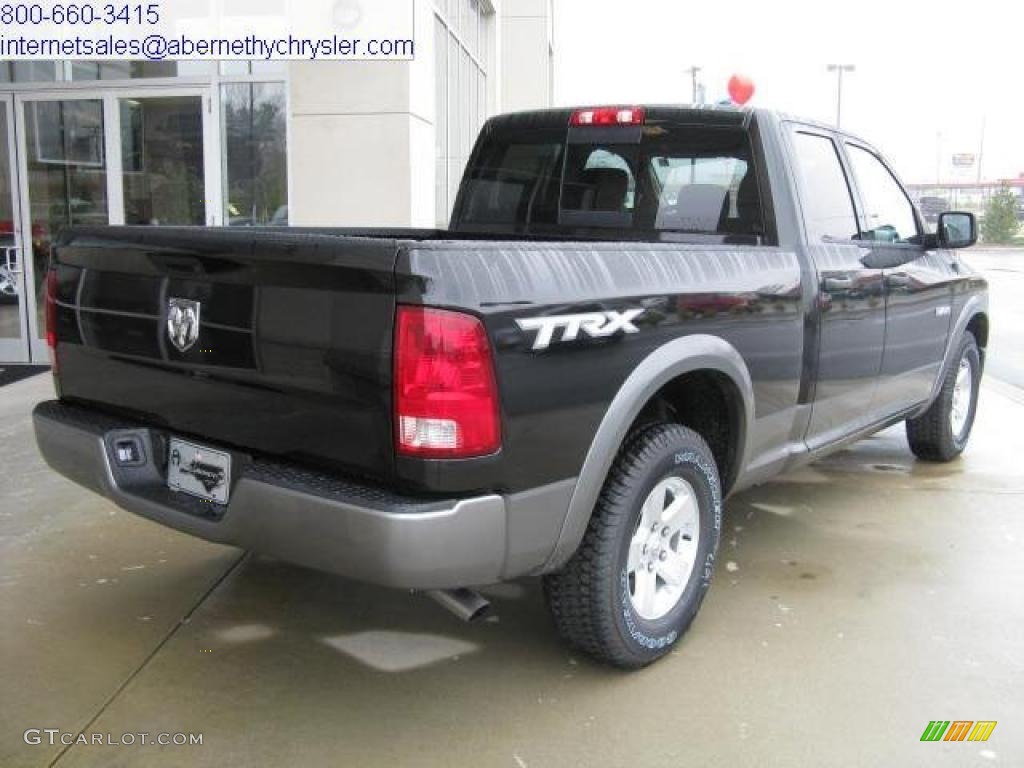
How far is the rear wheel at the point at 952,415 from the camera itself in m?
5.66

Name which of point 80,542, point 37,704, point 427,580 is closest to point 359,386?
point 427,580

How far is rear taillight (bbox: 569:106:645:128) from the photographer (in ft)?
13.8

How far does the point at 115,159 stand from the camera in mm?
8461

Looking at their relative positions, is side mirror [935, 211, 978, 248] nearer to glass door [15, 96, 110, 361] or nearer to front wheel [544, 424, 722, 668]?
front wheel [544, 424, 722, 668]

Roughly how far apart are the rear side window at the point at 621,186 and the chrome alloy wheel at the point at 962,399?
2589 mm

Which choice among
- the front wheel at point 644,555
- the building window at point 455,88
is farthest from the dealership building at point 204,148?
the front wheel at point 644,555

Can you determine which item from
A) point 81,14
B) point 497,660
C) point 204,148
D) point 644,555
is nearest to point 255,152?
point 204,148

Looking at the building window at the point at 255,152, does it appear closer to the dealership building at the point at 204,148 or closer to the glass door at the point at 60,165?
the dealership building at the point at 204,148

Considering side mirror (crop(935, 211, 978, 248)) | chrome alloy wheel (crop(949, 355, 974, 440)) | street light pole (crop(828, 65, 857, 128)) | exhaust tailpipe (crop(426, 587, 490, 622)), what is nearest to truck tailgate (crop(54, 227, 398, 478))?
exhaust tailpipe (crop(426, 587, 490, 622))

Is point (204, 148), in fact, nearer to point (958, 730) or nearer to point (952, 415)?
point (952, 415)

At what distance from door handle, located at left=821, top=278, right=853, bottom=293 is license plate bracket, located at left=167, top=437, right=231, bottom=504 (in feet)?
8.12

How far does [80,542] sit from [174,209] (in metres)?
4.75

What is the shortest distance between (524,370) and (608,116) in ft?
6.88

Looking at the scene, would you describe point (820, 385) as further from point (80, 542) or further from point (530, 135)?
point (80, 542)
